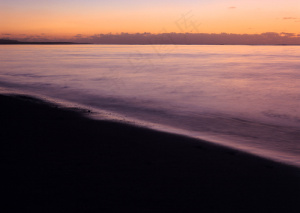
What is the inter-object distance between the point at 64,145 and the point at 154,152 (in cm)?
150

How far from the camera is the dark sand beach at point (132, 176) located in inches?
116

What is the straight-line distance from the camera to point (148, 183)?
133 inches

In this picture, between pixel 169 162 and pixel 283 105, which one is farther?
pixel 283 105

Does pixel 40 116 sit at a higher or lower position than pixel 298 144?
higher

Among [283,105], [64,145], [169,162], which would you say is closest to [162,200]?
[169,162]

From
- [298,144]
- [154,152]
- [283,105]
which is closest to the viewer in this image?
[154,152]

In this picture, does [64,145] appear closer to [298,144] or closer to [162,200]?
[162,200]

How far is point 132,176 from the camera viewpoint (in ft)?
11.6

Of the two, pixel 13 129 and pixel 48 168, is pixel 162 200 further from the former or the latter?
pixel 13 129

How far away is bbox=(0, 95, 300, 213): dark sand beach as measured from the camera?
294cm

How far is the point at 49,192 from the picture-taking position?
10.1ft

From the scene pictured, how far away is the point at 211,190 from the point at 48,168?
82.7 inches

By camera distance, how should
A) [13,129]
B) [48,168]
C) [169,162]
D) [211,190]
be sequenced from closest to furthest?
[211,190] → [48,168] → [169,162] → [13,129]

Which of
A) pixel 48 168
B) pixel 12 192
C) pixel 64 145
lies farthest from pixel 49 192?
pixel 64 145
